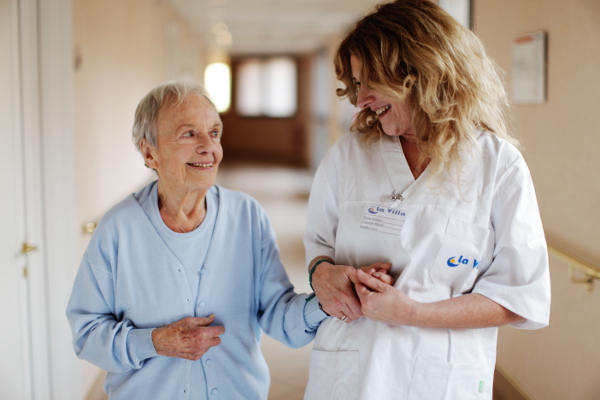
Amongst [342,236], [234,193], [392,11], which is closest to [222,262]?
[234,193]

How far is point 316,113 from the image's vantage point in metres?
16.6

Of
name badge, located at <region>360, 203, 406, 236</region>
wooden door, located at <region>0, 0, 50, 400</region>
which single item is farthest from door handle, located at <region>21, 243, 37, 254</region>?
name badge, located at <region>360, 203, 406, 236</region>

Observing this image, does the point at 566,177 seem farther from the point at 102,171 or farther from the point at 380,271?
the point at 102,171

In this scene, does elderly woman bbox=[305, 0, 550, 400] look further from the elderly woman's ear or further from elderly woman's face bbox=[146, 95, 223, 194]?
the elderly woman's ear

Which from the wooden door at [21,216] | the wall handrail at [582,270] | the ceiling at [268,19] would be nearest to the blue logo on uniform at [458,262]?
the wall handrail at [582,270]

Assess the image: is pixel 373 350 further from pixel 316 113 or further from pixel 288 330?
pixel 316 113

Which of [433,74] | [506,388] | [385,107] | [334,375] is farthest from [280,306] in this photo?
[506,388]

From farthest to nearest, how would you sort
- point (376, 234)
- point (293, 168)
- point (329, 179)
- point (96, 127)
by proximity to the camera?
point (293, 168), point (96, 127), point (329, 179), point (376, 234)

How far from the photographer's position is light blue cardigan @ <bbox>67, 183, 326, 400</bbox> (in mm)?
1675

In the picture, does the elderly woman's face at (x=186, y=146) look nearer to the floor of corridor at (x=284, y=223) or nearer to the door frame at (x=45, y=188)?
the door frame at (x=45, y=188)

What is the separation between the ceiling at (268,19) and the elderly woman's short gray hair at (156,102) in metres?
4.40

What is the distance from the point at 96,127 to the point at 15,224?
1.11 meters

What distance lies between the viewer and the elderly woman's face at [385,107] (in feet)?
5.05

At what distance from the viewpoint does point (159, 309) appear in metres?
1.69
